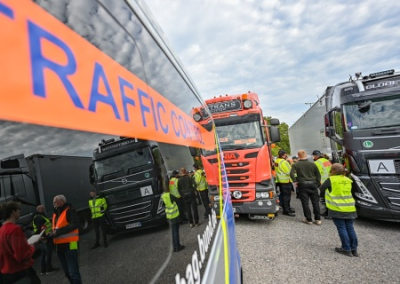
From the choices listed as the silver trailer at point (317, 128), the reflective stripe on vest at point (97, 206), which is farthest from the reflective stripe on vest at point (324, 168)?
the reflective stripe on vest at point (97, 206)

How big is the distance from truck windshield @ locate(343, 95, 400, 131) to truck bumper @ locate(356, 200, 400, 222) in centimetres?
184

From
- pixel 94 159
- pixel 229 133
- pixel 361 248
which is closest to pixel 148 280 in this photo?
pixel 94 159

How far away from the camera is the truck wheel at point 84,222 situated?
28.8 inches

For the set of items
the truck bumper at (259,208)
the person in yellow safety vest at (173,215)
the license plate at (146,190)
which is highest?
the license plate at (146,190)

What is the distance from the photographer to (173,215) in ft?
4.07

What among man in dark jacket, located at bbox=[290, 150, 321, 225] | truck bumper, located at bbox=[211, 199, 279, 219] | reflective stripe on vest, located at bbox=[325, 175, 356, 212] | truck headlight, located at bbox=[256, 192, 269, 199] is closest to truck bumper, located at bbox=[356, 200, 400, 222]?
man in dark jacket, located at bbox=[290, 150, 321, 225]

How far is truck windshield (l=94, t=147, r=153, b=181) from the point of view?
872 mm

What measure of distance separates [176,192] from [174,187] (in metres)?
0.03

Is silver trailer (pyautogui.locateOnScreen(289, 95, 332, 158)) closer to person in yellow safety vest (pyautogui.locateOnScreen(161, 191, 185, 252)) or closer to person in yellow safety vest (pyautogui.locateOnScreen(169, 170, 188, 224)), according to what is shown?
person in yellow safety vest (pyautogui.locateOnScreen(169, 170, 188, 224))

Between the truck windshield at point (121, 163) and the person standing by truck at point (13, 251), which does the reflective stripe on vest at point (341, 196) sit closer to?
the truck windshield at point (121, 163)

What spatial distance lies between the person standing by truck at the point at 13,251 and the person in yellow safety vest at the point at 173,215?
61cm

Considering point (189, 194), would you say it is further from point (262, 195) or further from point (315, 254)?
point (262, 195)

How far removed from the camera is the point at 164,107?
1304 millimetres

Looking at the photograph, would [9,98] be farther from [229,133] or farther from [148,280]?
[229,133]
